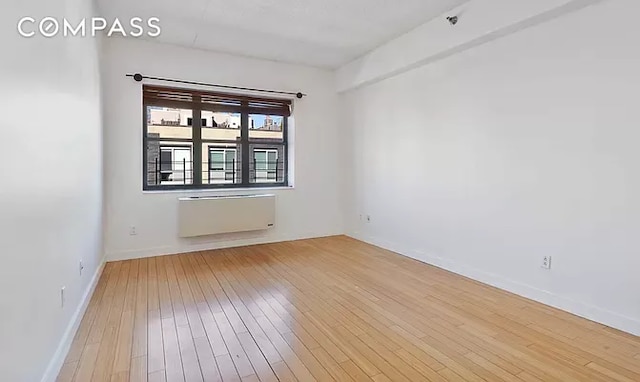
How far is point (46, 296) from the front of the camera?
1839 mm

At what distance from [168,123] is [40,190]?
10.4 feet

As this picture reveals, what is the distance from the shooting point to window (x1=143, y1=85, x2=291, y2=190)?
4656 millimetres

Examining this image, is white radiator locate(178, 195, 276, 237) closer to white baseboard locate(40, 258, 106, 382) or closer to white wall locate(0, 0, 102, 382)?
white baseboard locate(40, 258, 106, 382)

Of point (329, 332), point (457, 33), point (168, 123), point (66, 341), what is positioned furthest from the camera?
point (168, 123)

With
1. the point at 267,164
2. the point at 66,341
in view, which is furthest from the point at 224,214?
the point at 66,341

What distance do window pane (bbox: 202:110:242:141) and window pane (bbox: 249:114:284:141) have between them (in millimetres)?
214

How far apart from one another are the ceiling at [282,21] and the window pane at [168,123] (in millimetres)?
876

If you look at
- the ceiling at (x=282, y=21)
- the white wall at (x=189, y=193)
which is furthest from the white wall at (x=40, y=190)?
the white wall at (x=189, y=193)

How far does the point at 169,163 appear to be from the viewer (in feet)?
15.7

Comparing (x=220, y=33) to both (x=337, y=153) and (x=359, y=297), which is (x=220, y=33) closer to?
(x=337, y=153)

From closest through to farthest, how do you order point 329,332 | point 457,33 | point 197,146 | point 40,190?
1. point 40,190
2. point 329,332
3. point 457,33
4. point 197,146

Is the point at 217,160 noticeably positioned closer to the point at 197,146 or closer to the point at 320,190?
the point at 197,146

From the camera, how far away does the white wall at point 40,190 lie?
4.50ft

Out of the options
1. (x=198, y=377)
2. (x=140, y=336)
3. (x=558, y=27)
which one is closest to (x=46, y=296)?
(x=140, y=336)
